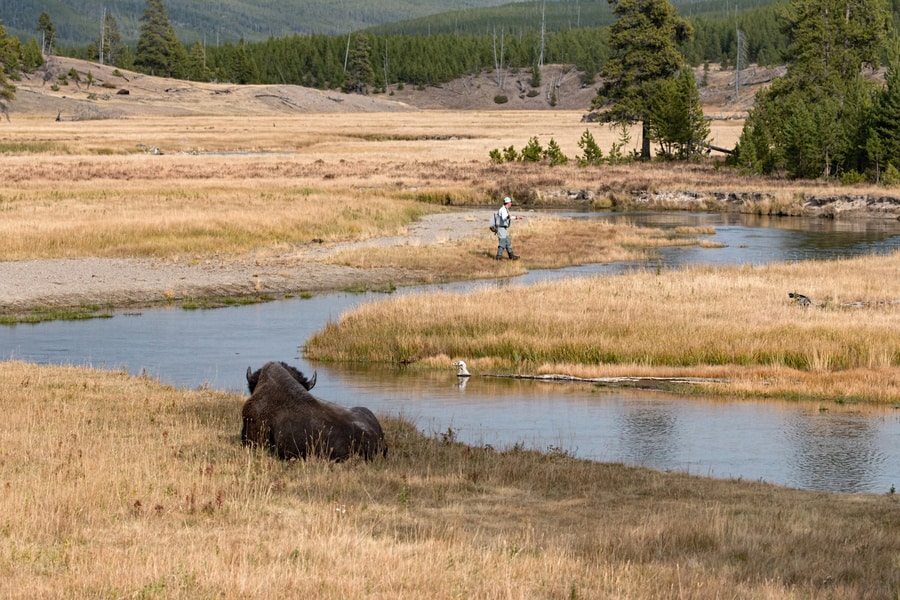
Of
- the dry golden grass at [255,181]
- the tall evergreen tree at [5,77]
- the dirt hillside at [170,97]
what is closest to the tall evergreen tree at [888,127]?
the dry golden grass at [255,181]

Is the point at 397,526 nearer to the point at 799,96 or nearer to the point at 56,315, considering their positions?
the point at 56,315

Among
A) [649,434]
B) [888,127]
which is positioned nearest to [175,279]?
[649,434]

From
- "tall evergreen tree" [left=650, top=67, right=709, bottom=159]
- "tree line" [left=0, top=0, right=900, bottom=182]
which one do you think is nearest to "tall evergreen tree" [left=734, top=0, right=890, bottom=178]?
"tree line" [left=0, top=0, right=900, bottom=182]

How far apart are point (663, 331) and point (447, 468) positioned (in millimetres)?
13550

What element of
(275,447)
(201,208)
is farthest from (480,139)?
(275,447)

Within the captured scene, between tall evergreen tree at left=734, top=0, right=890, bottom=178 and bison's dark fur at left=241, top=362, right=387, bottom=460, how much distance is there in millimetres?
57778

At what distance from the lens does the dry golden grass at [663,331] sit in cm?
2277

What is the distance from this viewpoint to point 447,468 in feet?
41.9

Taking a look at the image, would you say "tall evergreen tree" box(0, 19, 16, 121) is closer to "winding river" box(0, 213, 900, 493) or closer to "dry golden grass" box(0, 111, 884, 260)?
"dry golden grass" box(0, 111, 884, 260)

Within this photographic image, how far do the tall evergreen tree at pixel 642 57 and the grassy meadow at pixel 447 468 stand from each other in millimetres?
40179

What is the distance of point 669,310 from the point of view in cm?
2739

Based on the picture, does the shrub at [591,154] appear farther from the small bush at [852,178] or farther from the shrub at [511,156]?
the small bush at [852,178]

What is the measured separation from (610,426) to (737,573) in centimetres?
1056

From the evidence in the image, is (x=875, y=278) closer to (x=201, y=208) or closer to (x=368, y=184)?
(x=201, y=208)
